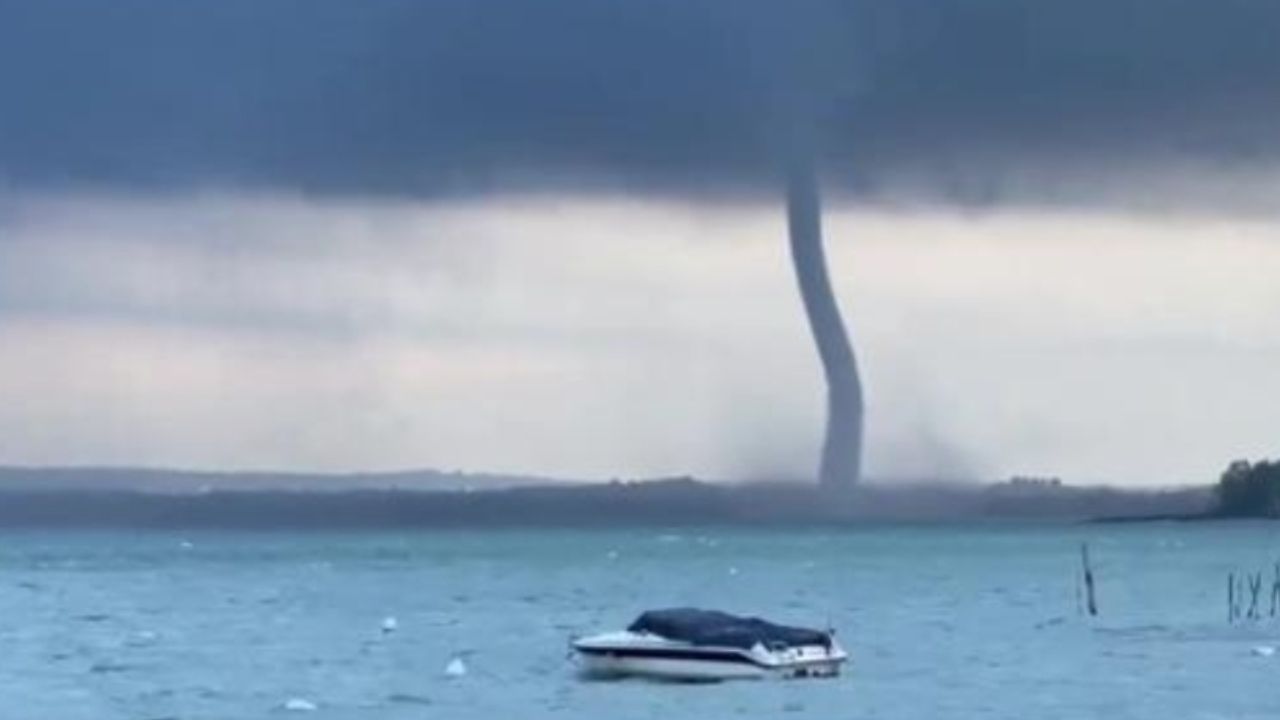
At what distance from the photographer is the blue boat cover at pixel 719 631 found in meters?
98.8

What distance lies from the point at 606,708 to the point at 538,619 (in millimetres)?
56938

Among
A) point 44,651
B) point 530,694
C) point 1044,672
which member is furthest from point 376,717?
point 44,651

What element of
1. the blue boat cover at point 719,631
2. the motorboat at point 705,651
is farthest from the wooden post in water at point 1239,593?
the motorboat at point 705,651

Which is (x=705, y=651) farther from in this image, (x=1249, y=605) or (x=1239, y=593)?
(x=1239, y=593)

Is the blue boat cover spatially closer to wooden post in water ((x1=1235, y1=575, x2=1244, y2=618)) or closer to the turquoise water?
the turquoise water

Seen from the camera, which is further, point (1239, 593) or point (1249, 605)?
point (1239, 593)

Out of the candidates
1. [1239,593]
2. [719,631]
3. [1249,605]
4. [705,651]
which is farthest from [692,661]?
[1239,593]

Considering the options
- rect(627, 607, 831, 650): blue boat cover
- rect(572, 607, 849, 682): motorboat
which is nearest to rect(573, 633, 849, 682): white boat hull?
rect(572, 607, 849, 682): motorboat

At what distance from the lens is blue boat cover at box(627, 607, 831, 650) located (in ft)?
324

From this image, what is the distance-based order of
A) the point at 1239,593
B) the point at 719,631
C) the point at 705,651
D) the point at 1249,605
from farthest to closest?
the point at 1239,593 → the point at 1249,605 → the point at 719,631 → the point at 705,651

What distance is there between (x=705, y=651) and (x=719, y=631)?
1123mm

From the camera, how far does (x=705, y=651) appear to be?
9831 centimetres

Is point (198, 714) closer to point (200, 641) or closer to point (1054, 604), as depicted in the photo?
point (200, 641)

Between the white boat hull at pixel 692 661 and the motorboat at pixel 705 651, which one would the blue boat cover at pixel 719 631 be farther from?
the white boat hull at pixel 692 661
